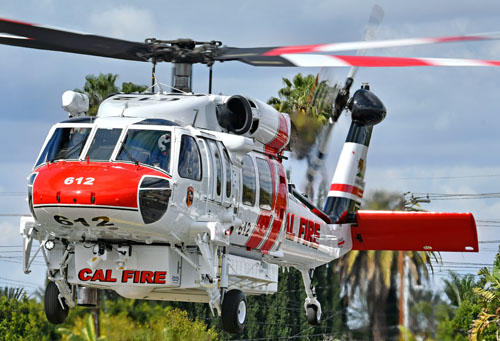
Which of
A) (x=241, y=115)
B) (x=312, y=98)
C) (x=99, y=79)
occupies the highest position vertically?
(x=99, y=79)

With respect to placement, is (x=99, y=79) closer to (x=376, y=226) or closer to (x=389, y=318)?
(x=389, y=318)

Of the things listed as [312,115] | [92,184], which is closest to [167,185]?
[92,184]

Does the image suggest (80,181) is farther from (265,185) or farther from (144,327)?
(144,327)

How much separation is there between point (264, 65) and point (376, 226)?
6.10m

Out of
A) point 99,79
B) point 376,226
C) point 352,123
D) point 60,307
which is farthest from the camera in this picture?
point 99,79

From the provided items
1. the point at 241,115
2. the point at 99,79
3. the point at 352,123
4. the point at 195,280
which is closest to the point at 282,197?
the point at 241,115

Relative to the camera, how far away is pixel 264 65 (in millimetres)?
15430

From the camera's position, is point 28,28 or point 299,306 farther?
point 299,306

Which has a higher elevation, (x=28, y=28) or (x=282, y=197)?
(x=28, y=28)

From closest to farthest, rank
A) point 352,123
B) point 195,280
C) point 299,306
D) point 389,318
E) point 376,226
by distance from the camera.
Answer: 1. point 195,280
2. point 376,226
3. point 352,123
4. point 389,318
5. point 299,306

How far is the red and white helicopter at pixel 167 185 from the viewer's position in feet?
46.1

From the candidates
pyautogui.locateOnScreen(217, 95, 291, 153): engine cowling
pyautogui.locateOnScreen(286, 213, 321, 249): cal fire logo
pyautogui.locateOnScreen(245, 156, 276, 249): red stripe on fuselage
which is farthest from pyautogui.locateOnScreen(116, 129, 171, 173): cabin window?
A: pyautogui.locateOnScreen(286, 213, 321, 249): cal fire logo

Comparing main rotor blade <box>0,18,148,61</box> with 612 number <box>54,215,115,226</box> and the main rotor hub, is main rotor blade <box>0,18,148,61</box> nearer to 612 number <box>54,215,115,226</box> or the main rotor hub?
the main rotor hub

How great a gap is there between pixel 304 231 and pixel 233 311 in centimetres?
363
